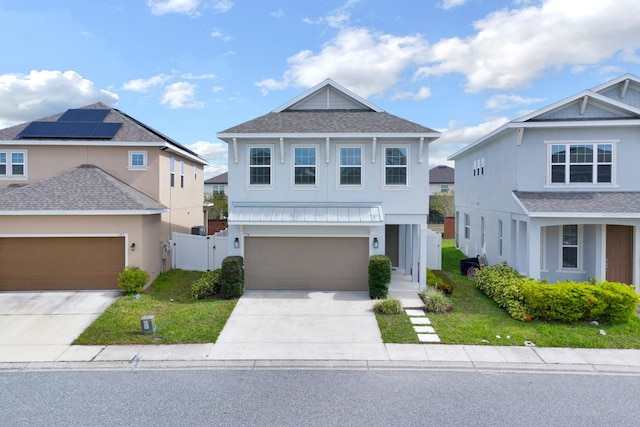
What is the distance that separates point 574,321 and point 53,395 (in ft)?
40.9

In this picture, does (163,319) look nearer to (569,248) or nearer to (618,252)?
(569,248)

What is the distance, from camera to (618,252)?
1498 cm

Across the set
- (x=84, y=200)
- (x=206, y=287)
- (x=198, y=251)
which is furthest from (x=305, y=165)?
(x=84, y=200)

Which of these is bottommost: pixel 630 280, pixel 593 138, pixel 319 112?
pixel 630 280

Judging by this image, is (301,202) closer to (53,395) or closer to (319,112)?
(319,112)

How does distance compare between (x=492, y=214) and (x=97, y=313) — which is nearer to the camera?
(x=97, y=313)

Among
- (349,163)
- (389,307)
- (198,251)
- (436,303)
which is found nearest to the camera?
(389,307)

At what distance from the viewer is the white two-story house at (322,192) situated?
49.3ft

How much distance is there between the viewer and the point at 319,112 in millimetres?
16656

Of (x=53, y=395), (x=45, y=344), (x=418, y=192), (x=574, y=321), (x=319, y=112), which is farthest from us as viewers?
(x=319, y=112)

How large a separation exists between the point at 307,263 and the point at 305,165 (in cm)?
364

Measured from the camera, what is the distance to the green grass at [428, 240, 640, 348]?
10297 mm

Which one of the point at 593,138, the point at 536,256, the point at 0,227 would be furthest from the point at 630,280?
the point at 0,227

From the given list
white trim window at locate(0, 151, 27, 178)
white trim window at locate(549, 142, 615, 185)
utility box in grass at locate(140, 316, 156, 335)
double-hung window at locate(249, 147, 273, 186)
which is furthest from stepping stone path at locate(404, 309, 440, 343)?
white trim window at locate(0, 151, 27, 178)
